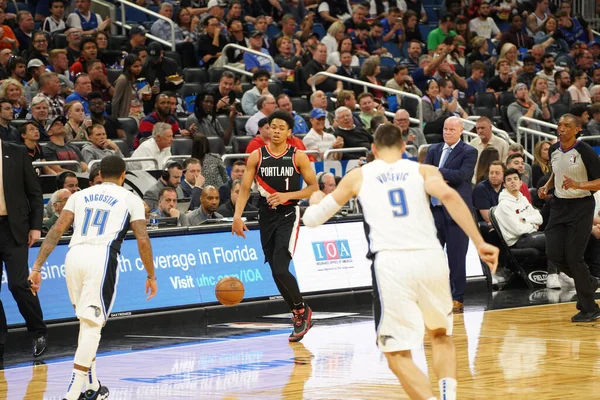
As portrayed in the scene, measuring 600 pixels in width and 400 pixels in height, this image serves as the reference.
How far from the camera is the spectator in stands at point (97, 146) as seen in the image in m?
14.4

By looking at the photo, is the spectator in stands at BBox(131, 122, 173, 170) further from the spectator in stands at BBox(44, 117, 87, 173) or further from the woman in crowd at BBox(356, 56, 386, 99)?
the woman in crowd at BBox(356, 56, 386, 99)

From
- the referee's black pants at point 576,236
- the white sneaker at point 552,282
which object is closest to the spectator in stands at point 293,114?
the white sneaker at point 552,282

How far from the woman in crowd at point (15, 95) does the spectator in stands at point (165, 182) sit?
8.56 ft

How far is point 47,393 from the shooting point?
8664 millimetres

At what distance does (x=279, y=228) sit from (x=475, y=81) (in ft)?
37.8

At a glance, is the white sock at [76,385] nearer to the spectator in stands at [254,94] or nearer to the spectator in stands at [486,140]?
the spectator in stands at [254,94]

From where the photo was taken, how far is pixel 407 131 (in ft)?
57.7

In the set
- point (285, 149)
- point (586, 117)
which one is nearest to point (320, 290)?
point (285, 149)

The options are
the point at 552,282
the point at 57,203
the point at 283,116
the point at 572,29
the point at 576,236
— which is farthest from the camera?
the point at 572,29

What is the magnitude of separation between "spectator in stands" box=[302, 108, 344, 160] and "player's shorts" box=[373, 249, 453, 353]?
9805mm

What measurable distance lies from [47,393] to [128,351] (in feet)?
7.27

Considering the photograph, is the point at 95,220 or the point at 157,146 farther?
the point at 157,146

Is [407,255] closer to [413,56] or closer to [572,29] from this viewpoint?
[413,56]

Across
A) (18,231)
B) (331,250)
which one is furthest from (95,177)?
(331,250)
